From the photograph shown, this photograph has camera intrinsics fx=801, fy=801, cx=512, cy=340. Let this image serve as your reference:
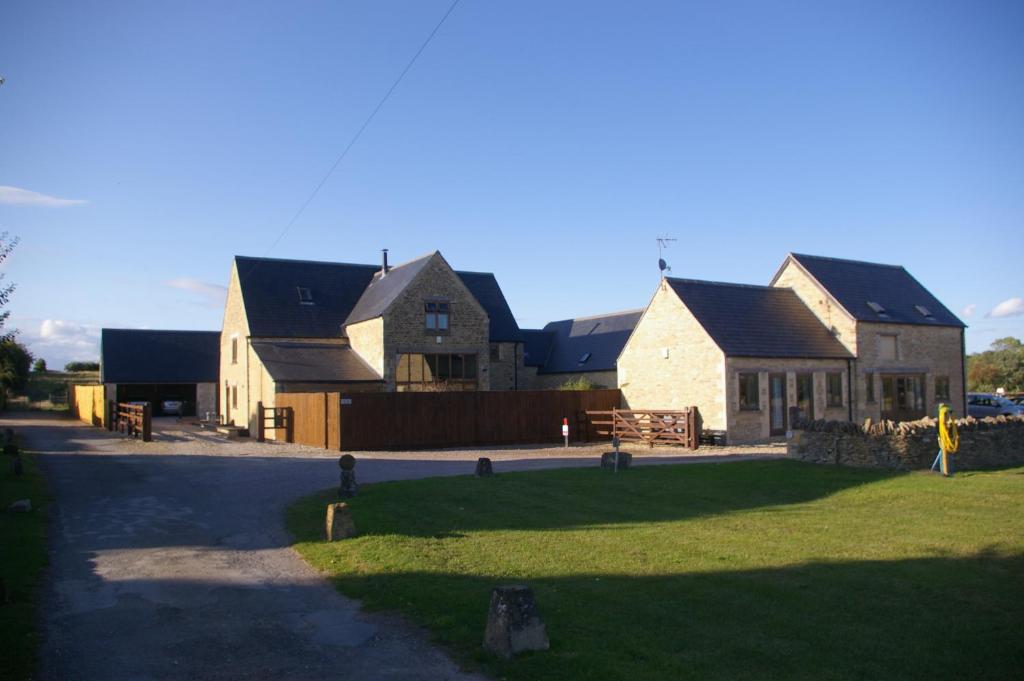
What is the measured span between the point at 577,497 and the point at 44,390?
253ft

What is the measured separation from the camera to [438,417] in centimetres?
2945

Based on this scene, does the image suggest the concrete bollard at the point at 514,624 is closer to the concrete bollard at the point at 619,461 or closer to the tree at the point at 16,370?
the concrete bollard at the point at 619,461

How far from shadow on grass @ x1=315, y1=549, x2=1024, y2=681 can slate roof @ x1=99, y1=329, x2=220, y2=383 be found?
155ft

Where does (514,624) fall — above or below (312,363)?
below

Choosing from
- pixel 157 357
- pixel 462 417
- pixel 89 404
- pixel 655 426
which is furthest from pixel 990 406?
pixel 89 404

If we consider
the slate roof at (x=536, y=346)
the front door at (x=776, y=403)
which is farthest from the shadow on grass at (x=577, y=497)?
the slate roof at (x=536, y=346)

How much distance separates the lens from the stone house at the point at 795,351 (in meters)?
A: 28.8

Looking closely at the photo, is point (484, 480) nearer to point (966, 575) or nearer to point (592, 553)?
point (592, 553)

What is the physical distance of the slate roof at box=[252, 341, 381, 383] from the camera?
108ft

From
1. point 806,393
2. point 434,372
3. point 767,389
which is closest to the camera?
point 767,389

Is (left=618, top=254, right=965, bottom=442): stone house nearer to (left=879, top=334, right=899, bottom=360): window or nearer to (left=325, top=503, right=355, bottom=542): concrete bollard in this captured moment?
(left=879, top=334, right=899, bottom=360): window

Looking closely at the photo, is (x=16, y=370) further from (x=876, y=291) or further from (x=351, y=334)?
(x=876, y=291)

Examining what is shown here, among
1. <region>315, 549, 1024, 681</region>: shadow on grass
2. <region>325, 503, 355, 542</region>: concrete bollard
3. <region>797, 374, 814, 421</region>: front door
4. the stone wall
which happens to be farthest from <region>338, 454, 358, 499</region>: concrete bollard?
<region>797, 374, 814, 421</region>: front door

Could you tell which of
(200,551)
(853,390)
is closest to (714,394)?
(853,390)
